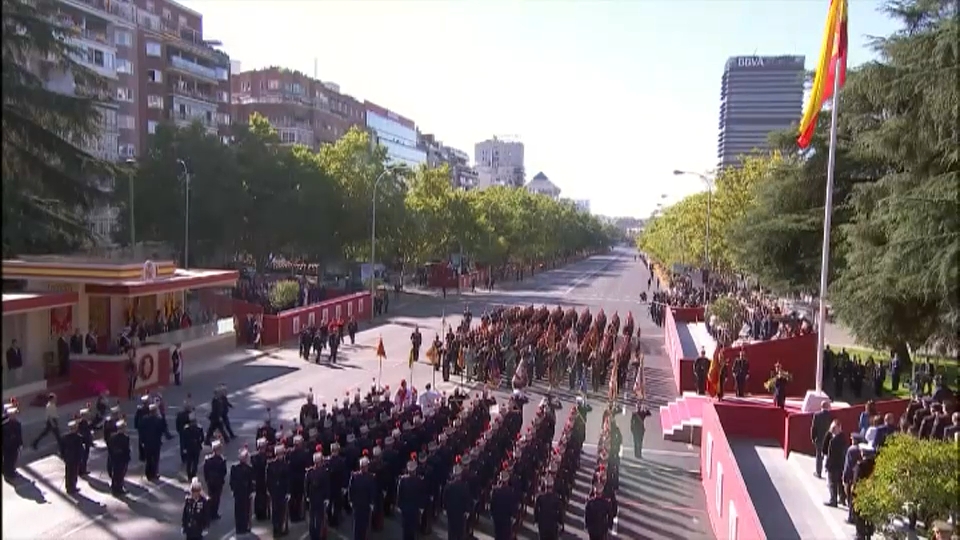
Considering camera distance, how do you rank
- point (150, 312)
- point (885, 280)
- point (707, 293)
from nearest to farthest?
point (885, 280) → point (150, 312) → point (707, 293)

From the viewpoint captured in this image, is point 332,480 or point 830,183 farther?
point 830,183

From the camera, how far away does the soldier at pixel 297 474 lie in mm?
12641

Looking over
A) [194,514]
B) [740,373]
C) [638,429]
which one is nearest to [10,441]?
[194,514]

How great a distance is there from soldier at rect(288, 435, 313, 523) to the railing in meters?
59.5

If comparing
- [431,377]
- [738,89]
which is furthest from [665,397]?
[738,89]

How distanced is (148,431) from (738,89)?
182 m

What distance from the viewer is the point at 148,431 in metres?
14.6

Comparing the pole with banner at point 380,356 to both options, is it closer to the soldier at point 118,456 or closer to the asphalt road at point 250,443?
the asphalt road at point 250,443

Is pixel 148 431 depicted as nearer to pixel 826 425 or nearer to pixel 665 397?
pixel 826 425

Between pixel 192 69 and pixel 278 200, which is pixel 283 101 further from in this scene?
pixel 278 200

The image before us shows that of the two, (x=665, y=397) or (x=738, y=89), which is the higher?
(x=738, y=89)

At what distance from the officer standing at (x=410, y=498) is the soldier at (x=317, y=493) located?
1048 mm

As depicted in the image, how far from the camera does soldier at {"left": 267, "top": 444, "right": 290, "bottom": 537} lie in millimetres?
12070

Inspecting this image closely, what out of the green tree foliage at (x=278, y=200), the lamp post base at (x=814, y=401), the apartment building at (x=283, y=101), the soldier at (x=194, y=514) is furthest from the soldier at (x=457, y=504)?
the apartment building at (x=283, y=101)
